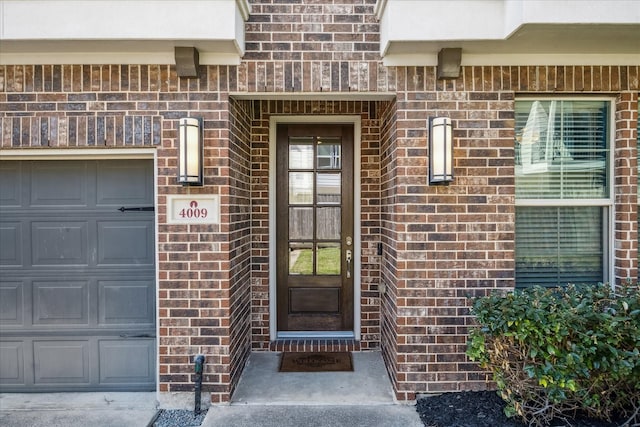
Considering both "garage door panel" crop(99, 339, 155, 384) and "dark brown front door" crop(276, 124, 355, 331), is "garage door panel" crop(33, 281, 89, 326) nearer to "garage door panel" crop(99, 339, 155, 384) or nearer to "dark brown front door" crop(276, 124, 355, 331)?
"garage door panel" crop(99, 339, 155, 384)

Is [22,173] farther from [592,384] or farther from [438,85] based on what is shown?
[592,384]

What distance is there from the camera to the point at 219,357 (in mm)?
2982

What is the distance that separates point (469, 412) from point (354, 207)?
2082mm

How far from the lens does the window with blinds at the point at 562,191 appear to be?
311cm

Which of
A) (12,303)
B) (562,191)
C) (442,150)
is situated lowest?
(12,303)

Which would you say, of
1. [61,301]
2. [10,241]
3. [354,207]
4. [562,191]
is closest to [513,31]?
[562,191]

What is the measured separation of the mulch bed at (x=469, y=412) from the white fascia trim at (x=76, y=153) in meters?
2.85

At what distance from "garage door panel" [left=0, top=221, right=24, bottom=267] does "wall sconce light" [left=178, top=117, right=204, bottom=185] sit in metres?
1.56

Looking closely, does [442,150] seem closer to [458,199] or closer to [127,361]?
[458,199]

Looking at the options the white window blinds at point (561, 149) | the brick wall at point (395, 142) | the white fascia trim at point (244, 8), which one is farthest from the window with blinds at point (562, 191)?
the white fascia trim at point (244, 8)

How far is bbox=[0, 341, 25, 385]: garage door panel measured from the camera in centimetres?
321

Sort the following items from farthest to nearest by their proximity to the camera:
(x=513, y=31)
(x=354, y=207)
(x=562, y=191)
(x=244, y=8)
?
(x=354, y=207), (x=562, y=191), (x=244, y=8), (x=513, y=31)

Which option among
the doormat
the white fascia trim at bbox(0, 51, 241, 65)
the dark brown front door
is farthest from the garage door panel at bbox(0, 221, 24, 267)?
the doormat

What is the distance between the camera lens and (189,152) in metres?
2.81
